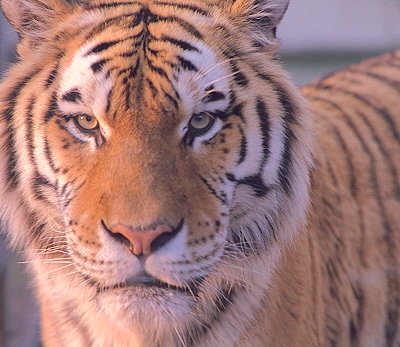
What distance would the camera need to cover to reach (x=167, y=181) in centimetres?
153

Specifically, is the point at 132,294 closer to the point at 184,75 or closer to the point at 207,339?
the point at 207,339

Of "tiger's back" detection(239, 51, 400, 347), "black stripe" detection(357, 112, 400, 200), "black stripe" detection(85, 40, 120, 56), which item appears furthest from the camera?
"black stripe" detection(357, 112, 400, 200)

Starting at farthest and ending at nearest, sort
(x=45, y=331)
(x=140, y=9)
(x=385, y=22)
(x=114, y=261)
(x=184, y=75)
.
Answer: (x=385, y=22), (x=45, y=331), (x=140, y=9), (x=184, y=75), (x=114, y=261)

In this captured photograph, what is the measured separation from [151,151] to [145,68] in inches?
7.0

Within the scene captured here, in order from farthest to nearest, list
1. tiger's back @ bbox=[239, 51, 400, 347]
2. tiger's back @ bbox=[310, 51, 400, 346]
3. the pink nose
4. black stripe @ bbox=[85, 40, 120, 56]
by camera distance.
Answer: tiger's back @ bbox=[310, 51, 400, 346], tiger's back @ bbox=[239, 51, 400, 347], black stripe @ bbox=[85, 40, 120, 56], the pink nose

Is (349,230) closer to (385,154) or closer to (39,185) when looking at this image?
(385,154)

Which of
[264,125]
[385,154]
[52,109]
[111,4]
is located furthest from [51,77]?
[385,154]

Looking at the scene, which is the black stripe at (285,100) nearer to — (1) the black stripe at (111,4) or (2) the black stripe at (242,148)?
(2) the black stripe at (242,148)

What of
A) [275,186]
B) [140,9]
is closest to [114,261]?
[275,186]

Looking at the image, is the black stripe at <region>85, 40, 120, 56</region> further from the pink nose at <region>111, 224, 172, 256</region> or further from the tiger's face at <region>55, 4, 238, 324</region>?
the pink nose at <region>111, 224, 172, 256</region>

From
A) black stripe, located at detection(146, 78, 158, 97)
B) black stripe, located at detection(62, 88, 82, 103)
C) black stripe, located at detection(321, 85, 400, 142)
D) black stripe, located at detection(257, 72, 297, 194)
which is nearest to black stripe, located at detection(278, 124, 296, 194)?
black stripe, located at detection(257, 72, 297, 194)

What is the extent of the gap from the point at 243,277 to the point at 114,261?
36cm

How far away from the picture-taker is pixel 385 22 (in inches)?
143

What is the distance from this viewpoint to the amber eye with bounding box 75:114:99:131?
1613 millimetres
